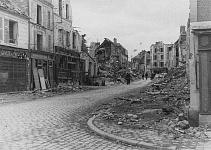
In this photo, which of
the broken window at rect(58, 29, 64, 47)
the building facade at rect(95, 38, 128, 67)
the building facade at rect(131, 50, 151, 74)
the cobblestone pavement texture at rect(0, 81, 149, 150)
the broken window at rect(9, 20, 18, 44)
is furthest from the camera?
the building facade at rect(131, 50, 151, 74)

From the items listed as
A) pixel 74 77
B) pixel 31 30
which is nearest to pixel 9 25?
pixel 31 30

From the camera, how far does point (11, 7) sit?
28.7 metres

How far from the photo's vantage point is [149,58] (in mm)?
122875

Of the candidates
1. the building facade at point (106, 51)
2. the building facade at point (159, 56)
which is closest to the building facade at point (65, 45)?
the building facade at point (106, 51)

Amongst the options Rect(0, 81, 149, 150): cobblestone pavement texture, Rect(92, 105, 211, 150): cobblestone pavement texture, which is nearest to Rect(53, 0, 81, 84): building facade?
Rect(0, 81, 149, 150): cobblestone pavement texture

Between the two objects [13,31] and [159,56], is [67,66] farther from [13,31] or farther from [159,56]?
[159,56]

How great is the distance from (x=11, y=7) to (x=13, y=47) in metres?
3.81

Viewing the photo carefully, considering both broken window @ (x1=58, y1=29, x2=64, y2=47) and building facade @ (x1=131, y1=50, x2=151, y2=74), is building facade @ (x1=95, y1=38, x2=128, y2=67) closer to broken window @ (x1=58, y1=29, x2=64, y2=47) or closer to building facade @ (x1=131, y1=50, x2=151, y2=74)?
broken window @ (x1=58, y1=29, x2=64, y2=47)

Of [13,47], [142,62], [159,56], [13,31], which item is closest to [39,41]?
[13,31]

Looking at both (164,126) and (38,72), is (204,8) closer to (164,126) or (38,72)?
(164,126)

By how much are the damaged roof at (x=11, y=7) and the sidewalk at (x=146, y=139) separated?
65.0 feet

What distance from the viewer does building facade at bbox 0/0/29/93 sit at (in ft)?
86.0

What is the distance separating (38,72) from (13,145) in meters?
24.9

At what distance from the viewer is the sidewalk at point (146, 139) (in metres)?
7.25
